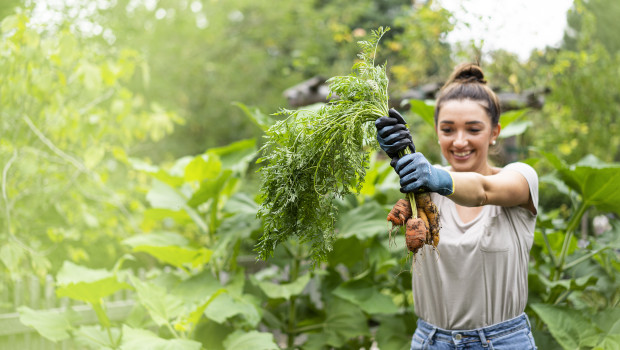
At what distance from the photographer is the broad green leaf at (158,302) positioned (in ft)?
7.98

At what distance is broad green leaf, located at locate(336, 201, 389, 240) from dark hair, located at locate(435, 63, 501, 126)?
0.82m

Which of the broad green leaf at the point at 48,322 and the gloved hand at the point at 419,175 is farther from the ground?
the gloved hand at the point at 419,175

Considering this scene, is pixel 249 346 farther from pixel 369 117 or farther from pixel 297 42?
pixel 297 42

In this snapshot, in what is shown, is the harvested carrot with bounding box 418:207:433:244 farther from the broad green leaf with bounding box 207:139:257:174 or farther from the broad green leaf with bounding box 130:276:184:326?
the broad green leaf with bounding box 207:139:257:174

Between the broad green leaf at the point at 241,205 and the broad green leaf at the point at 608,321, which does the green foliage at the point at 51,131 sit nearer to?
the broad green leaf at the point at 241,205

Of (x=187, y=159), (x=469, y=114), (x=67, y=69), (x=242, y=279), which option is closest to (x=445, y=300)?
(x=469, y=114)

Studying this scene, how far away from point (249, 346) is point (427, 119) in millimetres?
1590

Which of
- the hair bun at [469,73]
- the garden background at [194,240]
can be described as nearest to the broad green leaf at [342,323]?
the garden background at [194,240]

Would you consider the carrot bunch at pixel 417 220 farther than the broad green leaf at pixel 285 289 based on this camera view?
No

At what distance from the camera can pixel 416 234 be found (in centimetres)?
148

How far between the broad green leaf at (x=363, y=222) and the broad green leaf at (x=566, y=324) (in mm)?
833

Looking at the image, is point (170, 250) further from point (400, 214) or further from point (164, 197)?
point (400, 214)

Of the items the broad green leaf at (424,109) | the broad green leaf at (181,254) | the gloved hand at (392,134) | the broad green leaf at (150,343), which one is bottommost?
the broad green leaf at (150,343)

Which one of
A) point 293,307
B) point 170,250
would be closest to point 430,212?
point 170,250
